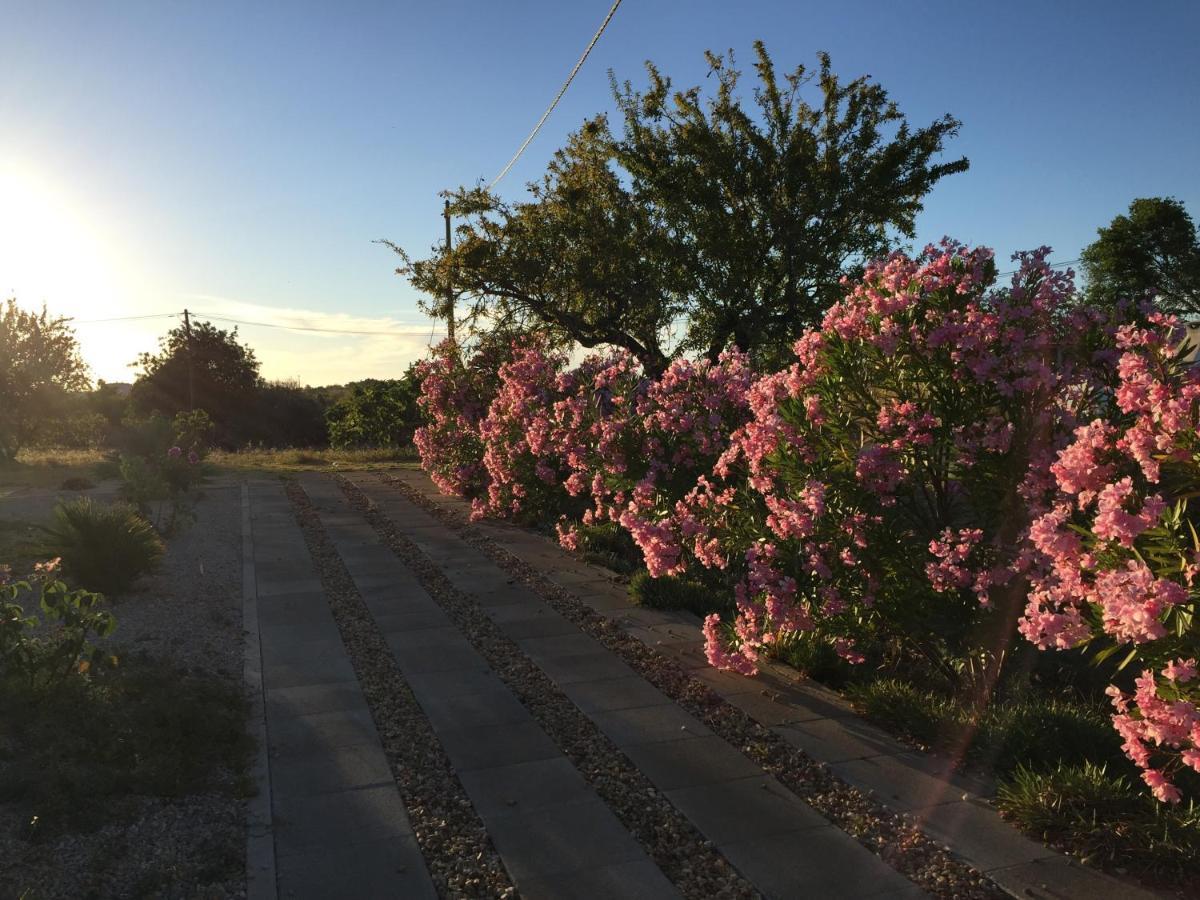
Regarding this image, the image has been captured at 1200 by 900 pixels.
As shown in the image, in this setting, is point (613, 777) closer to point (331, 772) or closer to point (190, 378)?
point (331, 772)

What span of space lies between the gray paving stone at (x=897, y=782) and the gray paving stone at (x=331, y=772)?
2.30 m

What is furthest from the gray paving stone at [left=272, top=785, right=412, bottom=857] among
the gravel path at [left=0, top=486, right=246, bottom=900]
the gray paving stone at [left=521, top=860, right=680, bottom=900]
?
the gray paving stone at [left=521, top=860, right=680, bottom=900]

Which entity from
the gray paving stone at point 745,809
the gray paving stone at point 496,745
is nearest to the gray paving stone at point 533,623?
the gray paving stone at point 496,745

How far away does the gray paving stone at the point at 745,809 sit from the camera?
12.5ft

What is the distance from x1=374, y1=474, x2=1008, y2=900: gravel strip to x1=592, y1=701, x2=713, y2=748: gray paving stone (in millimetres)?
101

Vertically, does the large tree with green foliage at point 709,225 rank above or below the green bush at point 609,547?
above

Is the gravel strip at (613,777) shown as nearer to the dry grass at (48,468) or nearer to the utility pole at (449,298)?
the utility pole at (449,298)

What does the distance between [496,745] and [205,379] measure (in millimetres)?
35678

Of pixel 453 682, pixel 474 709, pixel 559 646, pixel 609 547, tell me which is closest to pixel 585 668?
pixel 559 646

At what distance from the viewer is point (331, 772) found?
4434 mm

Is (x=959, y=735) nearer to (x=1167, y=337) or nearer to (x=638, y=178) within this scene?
(x=1167, y=337)

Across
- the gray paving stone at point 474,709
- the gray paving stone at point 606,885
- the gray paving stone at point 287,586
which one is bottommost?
the gray paving stone at point 606,885

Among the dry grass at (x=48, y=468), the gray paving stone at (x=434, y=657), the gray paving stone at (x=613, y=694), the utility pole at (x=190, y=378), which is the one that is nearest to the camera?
the gray paving stone at (x=613, y=694)

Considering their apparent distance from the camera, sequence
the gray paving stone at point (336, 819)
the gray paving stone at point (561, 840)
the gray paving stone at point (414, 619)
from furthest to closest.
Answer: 1. the gray paving stone at point (414, 619)
2. the gray paving stone at point (336, 819)
3. the gray paving stone at point (561, 840)
